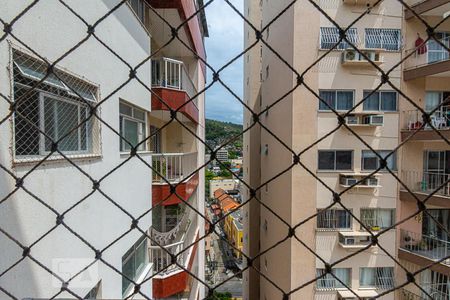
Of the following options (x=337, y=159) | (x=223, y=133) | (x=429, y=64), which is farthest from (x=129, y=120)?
(x=429, y=64)

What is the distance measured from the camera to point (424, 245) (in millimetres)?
4520

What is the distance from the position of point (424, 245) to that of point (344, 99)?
9.67ft

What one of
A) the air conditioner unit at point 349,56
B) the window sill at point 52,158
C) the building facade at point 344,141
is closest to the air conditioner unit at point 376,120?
the building facade at point 344,141

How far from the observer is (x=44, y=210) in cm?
127

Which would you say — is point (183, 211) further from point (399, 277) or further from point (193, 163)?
point (399, 277)

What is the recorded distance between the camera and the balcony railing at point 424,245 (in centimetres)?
432

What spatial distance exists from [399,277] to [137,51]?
19.0 ft

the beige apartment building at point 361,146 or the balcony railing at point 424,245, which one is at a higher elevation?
the beige apartment building at point 361,146

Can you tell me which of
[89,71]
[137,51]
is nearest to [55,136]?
[89,71]

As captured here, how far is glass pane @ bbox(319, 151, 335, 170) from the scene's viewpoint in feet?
15.4

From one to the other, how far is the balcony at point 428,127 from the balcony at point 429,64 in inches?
24.9

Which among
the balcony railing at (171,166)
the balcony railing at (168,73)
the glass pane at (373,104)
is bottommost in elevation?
the balcony railing at (171,166)

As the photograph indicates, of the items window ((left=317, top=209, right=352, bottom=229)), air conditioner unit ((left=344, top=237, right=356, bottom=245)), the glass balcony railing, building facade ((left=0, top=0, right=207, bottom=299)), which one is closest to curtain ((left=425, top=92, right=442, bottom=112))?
the glass balcony railing

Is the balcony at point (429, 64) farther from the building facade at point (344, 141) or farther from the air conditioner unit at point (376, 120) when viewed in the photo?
the air conditioner unit at point (376, 120)
